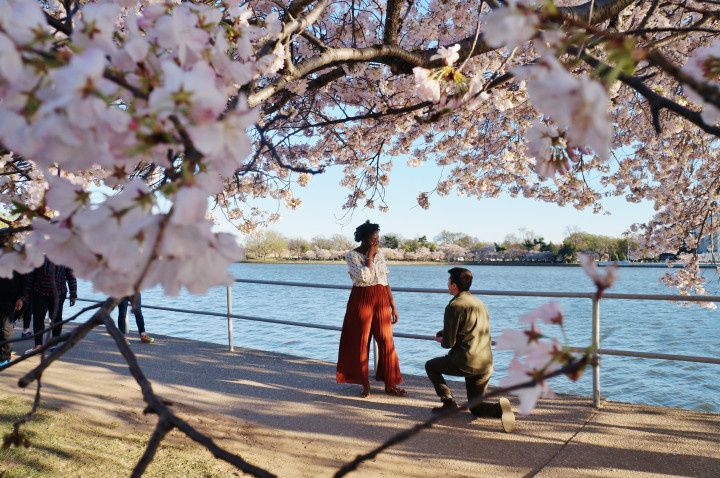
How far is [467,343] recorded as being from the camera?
396 centimetres

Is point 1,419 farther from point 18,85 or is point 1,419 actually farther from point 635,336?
point 635,336

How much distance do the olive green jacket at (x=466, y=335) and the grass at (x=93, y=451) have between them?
168 centimetres

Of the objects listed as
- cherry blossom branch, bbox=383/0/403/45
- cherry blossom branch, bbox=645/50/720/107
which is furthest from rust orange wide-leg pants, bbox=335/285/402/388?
cherry blossom branch, bbox=645/50/720/107

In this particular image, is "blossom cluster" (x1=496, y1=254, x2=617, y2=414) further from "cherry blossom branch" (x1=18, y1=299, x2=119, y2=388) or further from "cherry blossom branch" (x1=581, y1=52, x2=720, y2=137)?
"cherry blossom branch" (x1=18, y1=299, x2=119, y2=388)

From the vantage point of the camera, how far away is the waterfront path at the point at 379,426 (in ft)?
10.3

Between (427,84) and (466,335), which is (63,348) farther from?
(466,335)

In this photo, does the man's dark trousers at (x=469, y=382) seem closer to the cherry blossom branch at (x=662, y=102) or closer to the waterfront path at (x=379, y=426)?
the waterfront path at (x=379, y=426)

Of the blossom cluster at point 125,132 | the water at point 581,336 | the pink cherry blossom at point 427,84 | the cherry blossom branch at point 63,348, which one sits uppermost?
the pink cherry blossom at point 427,84

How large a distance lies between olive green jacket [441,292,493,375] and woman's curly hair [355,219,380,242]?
107 centimetres

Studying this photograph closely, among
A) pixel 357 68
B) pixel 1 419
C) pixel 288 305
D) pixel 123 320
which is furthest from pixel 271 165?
pixel 288 305

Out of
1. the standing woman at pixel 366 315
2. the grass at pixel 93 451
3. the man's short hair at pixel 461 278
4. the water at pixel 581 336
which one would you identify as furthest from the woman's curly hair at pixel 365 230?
the grass at pixel 93 451

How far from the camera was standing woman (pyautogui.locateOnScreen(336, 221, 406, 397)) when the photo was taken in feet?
15.3

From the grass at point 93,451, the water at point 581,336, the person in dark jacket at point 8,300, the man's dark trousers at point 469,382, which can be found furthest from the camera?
the water at point 581,336

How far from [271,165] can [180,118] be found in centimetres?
751
